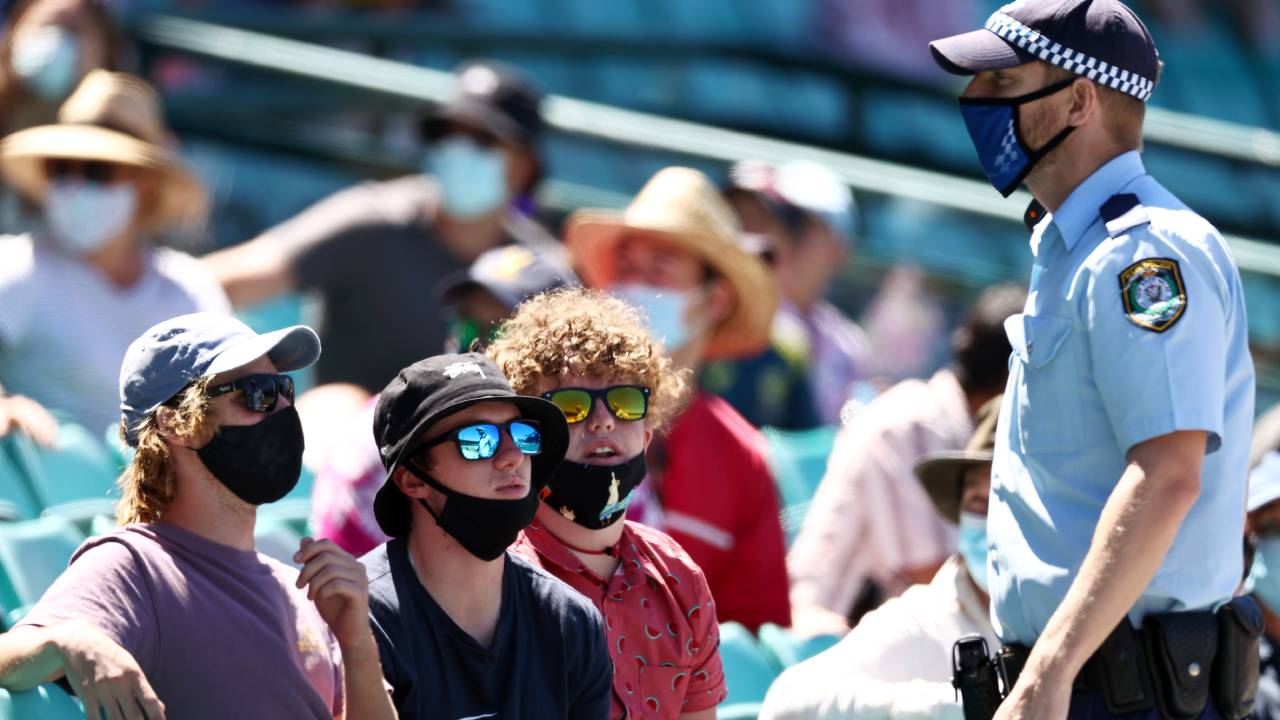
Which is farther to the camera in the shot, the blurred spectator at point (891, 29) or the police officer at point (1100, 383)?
the blurred spectator at point (891, 29)

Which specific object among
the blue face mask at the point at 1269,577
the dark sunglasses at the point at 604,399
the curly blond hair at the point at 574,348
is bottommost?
the blue face mask at the point at 1269,577

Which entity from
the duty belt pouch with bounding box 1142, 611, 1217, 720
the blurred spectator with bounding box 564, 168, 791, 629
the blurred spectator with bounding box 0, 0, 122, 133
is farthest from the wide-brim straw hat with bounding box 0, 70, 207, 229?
the duty belt pouch with bounding box 1142, 611, 1217, 720

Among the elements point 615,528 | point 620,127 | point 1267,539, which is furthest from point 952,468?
point 620,127

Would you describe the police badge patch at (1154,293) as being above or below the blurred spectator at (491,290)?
above

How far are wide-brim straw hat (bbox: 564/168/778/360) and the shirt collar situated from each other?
2.48 meters

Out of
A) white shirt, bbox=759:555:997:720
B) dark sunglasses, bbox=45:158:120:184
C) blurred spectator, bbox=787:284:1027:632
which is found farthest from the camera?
dark sunglasses, bbox=45:158:120:184

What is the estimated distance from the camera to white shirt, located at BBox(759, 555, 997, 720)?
3.36m

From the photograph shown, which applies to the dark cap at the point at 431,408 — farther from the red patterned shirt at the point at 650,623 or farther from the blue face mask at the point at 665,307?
the blue face mask at the point at 665,307

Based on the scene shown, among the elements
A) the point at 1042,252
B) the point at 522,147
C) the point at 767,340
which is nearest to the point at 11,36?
the point at 522,147

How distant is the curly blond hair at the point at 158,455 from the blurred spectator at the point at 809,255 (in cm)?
333

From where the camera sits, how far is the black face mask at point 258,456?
2.90 meters

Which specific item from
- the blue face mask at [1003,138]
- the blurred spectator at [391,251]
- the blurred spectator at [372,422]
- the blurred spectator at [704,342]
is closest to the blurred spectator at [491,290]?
the blurred spectator at [372,422]

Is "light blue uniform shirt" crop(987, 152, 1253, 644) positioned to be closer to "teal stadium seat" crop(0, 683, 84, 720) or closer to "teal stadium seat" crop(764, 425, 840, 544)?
"teal stadium seat" crop(0, 683, 84, 720)

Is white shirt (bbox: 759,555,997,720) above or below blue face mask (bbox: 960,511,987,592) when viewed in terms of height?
below
